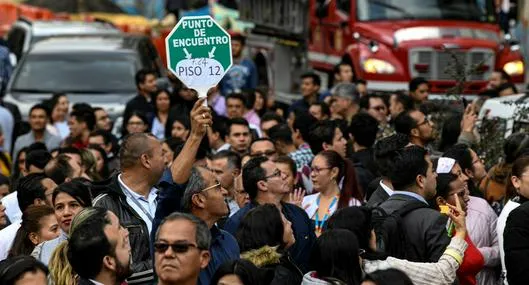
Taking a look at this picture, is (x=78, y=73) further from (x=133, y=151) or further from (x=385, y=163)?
(x=385, y=163)

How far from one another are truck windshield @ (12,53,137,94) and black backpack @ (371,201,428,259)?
467 inches

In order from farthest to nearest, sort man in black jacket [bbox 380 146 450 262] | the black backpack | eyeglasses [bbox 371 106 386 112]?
eyeglasses [bbox 371 106 386 112] → man in black jacket [bbox 380 146 450 262] → the black backpack

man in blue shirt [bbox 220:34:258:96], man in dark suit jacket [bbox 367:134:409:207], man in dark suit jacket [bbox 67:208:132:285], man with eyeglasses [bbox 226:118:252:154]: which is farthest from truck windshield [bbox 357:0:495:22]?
man in dark suit jacket [bbox 67:208:132:285]

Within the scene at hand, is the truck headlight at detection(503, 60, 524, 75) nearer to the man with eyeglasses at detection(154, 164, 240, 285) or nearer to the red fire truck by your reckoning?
the red fire truck

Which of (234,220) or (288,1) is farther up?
(234,220)

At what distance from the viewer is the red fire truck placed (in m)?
21.2

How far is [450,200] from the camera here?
9945 mm

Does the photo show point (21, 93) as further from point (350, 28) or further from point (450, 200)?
point (450, 200)

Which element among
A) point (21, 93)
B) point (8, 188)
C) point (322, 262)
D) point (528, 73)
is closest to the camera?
point (322, 262)

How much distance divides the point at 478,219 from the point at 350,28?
492 inches

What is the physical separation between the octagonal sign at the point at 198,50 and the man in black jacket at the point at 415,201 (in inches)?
49.1

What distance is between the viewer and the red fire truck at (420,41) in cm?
2122

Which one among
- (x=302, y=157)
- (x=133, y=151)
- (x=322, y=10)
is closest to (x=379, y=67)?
(x=322, y=10)

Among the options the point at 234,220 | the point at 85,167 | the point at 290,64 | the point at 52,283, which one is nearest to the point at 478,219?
the point at 234,220
